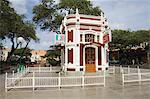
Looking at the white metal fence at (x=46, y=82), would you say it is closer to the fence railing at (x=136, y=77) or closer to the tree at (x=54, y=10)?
→ the fence railing at (x=136, y=77)

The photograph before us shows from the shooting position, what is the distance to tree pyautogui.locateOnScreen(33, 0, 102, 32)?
47250mm

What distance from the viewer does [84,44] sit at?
2842 cm

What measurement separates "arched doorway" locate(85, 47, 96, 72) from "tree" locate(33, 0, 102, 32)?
60.9 ft

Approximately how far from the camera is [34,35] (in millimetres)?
50438

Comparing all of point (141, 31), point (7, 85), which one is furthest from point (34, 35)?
point (7, 85)

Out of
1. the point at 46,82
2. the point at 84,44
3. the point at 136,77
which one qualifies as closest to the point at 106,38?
the point at 84,44

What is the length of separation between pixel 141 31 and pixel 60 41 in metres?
41.9

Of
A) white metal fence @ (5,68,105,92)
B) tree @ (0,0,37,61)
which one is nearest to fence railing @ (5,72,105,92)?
white metal fence @ (5,68,105,92)

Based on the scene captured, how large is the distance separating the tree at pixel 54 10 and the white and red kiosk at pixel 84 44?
17.7 m

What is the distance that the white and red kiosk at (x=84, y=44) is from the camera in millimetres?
28156

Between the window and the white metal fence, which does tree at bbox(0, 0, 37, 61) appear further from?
the white metal fence

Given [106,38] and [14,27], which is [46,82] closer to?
[106,38]

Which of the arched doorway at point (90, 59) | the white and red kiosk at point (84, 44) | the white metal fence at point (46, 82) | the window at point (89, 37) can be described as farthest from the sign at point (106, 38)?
the white metal fence at point (46, 82)

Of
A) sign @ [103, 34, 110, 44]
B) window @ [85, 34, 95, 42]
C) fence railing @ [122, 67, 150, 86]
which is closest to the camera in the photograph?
fence railing @ [122, 67, 150, 86]
